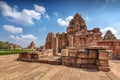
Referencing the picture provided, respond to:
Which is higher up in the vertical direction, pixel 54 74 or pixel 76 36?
pixel 76 36

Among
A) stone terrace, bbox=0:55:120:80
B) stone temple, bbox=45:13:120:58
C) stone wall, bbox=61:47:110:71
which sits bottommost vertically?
stone terrace, bbox=0:55:120:80

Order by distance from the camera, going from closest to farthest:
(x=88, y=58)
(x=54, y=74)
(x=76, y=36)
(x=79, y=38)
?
(x=54, y=74) < (x=88, y=58) < (x=76, y=36) < (x=79, y=38)

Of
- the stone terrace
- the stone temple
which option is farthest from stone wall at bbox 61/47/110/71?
the stone temple

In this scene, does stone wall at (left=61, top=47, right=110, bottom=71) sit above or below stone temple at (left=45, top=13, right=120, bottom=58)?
below

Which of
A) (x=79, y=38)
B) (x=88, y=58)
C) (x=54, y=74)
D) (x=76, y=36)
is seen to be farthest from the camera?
(x=79, y=38)

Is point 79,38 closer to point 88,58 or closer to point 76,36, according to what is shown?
point 76,36

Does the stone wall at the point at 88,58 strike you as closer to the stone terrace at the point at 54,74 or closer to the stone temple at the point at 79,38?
the stone terrace at the point at 54,74

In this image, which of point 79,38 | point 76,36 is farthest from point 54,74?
point 79,38

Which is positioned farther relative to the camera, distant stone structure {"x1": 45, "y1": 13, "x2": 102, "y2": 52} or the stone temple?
distant stone structure {"x1": 45, "y1": 13, "x2": 102, "y2": 52}

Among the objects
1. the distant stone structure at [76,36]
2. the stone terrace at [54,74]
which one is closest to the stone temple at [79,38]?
the distant stone structure at [76,36]

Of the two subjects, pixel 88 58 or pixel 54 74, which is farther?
pixel 88 58

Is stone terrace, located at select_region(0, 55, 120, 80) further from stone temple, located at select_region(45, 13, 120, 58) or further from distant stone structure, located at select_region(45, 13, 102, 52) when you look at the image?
distant stone structure, located at select_region(45, 13, 102, 52)

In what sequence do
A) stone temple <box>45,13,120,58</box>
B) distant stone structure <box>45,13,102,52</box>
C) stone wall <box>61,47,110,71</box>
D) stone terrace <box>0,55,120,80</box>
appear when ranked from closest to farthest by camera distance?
stone terrace <box>0,55,120,80</box> → stone wall <box>61,47,110,71</box> → stone temple <box>45,13,120,58</box> → distant stone structure <box>45,13,102,52</box>

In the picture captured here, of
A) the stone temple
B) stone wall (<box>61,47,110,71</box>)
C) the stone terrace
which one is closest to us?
the stone terrace
